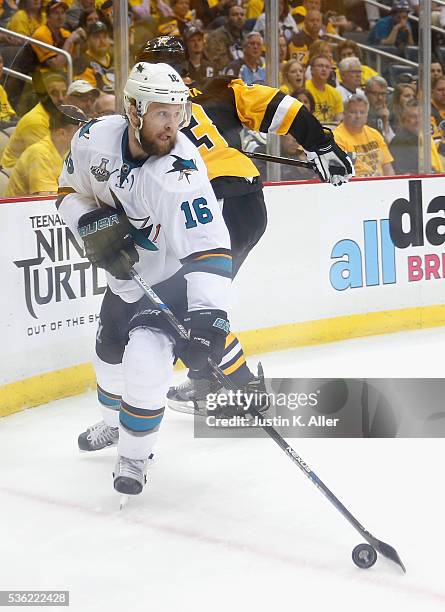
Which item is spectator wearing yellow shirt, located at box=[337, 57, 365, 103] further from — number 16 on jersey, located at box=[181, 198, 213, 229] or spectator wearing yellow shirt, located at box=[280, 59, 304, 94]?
number 16 on jersey, located at box=[181, 198, 213, 229]

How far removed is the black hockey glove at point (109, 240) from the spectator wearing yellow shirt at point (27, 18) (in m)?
1.81

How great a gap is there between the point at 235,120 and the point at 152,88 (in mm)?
995

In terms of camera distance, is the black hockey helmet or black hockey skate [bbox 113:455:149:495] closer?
black hockey skate [bbox 113:455:149:495]

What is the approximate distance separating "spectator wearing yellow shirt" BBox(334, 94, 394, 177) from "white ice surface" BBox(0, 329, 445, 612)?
225 cm

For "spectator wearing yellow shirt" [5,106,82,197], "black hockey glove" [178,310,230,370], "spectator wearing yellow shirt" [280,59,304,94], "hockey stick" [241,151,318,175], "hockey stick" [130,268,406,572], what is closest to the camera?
"hockey stick" [130,268,406,572]

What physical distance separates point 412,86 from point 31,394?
119 inches

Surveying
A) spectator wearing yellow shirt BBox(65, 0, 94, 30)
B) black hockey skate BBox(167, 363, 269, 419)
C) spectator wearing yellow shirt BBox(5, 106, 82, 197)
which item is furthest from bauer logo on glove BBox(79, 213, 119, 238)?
spectator wearing yellow shirt BBox(65, 0, 94, 30)

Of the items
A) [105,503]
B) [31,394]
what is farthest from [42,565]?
[31,394]

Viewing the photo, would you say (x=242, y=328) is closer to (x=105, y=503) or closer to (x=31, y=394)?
(x=31, y=394)

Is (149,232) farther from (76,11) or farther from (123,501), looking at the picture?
(76,11)

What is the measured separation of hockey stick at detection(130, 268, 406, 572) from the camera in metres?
2.30

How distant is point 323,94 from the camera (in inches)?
216

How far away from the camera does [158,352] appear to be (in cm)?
268

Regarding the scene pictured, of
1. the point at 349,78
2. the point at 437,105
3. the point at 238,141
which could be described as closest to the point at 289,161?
the point at 238,141
